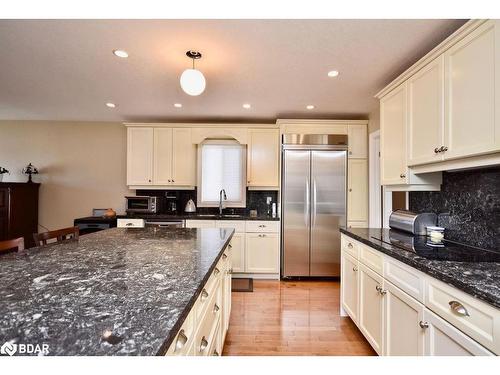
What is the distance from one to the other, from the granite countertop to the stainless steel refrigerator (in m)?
1.82

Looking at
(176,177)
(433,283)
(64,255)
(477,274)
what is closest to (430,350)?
(433,283)

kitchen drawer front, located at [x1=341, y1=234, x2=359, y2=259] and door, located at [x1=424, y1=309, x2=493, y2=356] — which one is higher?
kitchen drawer front, located at [x1=341, y1=234, x2=359, y2=259]

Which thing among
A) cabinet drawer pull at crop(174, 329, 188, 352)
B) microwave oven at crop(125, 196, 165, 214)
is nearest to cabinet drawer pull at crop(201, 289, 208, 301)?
cabinet drawer pull at crop(174, 329, 188, 352)

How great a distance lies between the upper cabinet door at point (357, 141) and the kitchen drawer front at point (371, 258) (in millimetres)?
1861

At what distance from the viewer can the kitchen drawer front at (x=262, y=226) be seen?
130 inches

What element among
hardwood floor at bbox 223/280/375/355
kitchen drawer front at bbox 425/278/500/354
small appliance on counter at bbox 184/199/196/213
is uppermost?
small appliance on counter at bbox 184/199/196/213

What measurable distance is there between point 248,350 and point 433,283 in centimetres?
140

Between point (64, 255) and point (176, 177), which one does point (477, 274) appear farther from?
point (176, 177)

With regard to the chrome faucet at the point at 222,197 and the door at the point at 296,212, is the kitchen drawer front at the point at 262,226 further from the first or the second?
the chrome faucet at the point at 222,197

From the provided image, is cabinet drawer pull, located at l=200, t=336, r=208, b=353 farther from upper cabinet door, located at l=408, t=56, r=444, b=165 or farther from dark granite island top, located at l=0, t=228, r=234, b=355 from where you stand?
upper cabinet door, located at l=408, t=56, r=444, b=165

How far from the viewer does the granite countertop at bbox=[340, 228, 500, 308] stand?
2.86 ft

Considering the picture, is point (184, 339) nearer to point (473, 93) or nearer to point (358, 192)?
point (473, 93)

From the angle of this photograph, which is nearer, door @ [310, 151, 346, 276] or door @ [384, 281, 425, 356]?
door @ [384, 281, 425, 356]

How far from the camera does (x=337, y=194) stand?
3277mm
